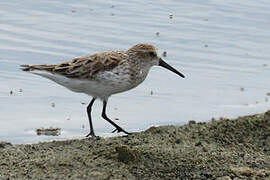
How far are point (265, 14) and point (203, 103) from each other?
12.7 feet

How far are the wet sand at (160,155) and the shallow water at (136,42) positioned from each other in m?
1.16

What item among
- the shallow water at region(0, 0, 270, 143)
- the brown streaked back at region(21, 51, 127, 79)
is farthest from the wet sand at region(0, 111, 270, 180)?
the shallow water at region(0, 0, 270, 143)

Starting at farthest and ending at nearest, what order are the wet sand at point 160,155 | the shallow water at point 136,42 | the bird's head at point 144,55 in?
the shallow water at point 136,42 → the bird's head at point 144,55 → the wet sand at point 160,155

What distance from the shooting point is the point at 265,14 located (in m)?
14.1

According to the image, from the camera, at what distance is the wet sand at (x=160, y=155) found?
7.32m

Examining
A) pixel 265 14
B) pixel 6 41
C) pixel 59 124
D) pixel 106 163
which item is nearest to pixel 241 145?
pixel 106 163

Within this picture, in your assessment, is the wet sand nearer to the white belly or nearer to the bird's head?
the white belly

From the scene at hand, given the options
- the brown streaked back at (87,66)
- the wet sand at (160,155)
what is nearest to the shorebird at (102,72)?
the brown streaked back at (87,66)

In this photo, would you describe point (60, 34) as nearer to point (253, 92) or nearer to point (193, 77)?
point (193, 77)

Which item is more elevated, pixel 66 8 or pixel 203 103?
pixel 66 8

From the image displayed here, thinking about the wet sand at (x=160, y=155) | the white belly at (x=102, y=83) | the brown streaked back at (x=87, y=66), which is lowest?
the wet sand at (x=160, y=155)

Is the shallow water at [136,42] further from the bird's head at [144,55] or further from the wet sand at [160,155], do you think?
the wet sand at [160,155]

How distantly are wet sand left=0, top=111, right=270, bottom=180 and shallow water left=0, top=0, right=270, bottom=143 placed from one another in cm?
116

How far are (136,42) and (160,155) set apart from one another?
4810 millimetres
